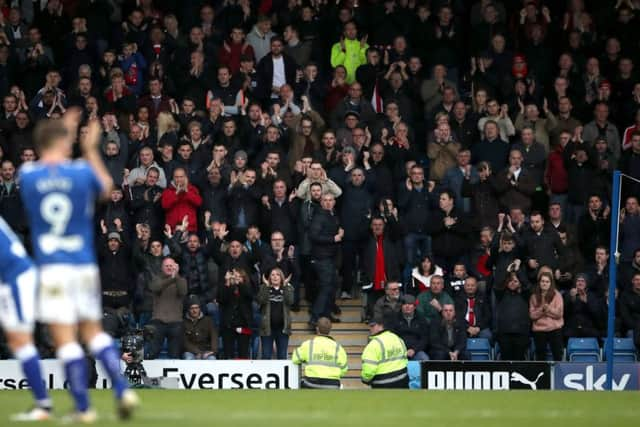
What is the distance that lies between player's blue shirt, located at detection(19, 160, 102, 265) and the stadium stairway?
50.3 feet

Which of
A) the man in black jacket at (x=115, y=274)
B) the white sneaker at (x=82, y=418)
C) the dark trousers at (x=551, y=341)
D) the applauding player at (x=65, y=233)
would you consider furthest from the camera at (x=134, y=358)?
the applauding player at (x=65, y=233)

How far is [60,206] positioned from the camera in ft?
40.8

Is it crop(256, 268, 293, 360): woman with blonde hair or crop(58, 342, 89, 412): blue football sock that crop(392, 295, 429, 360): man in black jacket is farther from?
crop(58, 342, 89, 412): blue football sock

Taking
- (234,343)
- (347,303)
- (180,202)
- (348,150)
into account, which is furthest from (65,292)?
(347,303)

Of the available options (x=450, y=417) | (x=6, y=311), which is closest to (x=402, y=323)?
(x=450, y=417)

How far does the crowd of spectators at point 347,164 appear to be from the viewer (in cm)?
2681

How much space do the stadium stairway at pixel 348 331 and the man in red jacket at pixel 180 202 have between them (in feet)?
8.87

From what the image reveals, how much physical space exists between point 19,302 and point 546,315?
48.7ft

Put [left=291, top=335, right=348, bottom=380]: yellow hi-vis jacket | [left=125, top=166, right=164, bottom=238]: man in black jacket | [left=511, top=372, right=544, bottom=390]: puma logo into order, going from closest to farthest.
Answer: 1. [left=291, top=335, right=348, bottom=380]: yellow hi-vis jacket
2. [left=511, top=372, right=544, bottom=390]: puma logo
3. [left=125, top=166, right=164, bottom=238]: man in black jacket

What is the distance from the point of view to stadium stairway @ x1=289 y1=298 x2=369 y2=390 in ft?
90.6

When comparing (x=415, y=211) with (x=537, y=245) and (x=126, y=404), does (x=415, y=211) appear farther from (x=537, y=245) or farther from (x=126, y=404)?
(x=126, y=404)

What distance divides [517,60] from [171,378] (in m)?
10.1

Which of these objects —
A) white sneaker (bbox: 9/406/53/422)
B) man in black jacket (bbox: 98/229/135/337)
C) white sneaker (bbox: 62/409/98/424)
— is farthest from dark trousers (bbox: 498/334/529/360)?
white sneaker (bbox: 62/409/98/424)

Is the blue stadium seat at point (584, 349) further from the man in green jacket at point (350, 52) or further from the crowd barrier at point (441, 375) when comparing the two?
the man in green jacket at point (350, 52)
